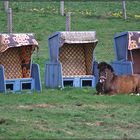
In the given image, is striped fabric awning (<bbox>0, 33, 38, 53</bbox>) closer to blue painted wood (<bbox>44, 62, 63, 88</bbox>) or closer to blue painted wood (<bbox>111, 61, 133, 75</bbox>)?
blue painted wood (<bbox>44, 62, 63, 88</bbox>)

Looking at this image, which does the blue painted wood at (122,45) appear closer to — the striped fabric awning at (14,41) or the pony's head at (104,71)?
the pony's head at (104,71)

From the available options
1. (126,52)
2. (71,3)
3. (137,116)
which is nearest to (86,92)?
(126,52)

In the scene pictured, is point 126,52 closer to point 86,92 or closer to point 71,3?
point 86,92

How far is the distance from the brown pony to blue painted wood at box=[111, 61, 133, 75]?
3.91 ft

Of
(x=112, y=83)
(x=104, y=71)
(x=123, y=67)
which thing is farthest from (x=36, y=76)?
(x=123, y=67)

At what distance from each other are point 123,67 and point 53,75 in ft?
5.26

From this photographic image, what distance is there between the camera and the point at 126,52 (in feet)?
47.8

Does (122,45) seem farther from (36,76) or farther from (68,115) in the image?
(68,115)

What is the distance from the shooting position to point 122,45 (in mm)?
14672

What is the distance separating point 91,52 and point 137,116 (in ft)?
17.5

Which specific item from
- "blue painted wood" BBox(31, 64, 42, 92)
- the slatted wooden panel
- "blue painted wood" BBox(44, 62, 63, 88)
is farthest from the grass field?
the slatted wooden panel

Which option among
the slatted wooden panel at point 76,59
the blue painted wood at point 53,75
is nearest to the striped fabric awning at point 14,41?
the blue painted wood at point 53,75

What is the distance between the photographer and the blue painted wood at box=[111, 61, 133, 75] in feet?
46.2

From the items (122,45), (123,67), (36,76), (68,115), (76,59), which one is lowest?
(68,115)
